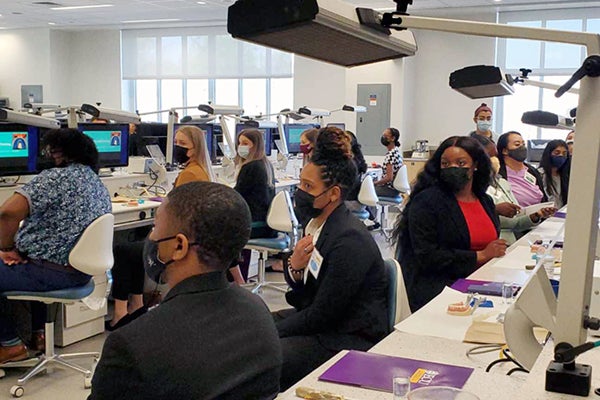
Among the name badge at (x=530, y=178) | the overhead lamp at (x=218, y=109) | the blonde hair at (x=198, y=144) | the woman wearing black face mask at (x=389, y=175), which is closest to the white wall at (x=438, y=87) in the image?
the woman wearing black face mask at (x=389, y=175)

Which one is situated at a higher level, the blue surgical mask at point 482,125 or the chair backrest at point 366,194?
the blue surgical mask at point 482,125

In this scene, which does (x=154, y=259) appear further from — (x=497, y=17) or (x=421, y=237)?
(x=497, y=17)

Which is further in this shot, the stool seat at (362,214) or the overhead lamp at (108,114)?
the stool seat at (362,214)

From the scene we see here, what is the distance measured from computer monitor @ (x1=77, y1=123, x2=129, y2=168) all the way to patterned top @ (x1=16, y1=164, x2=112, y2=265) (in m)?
1.70

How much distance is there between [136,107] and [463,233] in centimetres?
1152

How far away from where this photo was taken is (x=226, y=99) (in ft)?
42.0

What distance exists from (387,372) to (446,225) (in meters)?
1.39

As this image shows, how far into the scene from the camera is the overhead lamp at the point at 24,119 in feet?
12.2

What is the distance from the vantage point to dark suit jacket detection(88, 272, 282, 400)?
50.1 inches

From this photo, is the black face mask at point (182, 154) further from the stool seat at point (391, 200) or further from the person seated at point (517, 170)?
the stool seat at point (391, 200)

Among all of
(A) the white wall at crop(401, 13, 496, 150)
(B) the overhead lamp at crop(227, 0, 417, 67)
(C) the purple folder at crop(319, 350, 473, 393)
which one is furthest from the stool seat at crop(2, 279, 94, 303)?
(A) the white wall at crop(401, 13, 496, 150)

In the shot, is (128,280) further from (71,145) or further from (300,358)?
(300,358)

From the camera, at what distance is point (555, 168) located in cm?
485

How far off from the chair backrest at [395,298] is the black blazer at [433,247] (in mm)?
571
